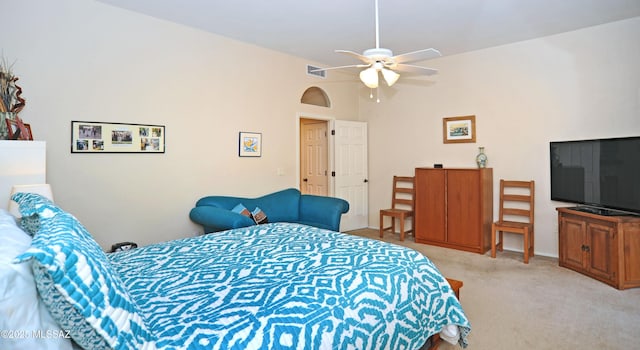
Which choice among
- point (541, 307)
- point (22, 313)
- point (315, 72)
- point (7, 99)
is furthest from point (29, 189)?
point (315, 72)

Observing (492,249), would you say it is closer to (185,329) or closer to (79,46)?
(185,329)

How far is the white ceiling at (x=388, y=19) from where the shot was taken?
10.7ft

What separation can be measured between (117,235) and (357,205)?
371cm

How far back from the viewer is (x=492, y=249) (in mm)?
4215

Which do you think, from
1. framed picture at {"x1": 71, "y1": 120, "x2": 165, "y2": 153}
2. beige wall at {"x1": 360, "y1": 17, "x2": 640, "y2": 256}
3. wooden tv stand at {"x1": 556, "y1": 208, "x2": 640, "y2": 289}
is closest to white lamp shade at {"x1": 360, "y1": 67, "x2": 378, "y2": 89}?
framed picture at {"x1": 71, "y1": 120, "x2": 165, "y2": 153}

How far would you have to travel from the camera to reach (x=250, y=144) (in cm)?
450

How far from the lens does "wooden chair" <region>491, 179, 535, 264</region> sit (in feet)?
13.6

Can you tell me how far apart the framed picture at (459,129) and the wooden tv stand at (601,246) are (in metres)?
1.53

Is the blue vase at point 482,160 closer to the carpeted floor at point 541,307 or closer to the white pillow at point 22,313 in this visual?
the carpeted floor at point 541,307

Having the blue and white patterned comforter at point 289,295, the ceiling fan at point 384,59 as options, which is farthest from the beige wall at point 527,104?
the blue and white patterned comforter at point 289,295

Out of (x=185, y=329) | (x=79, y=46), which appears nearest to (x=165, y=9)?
(x=79, y=46)

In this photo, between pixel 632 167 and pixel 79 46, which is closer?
pixel 79 46

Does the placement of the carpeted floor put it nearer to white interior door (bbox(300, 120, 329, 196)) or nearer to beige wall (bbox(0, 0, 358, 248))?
white interior door (bbox(300, 120, 329, 196))

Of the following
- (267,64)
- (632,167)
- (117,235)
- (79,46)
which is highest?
(267,64)
